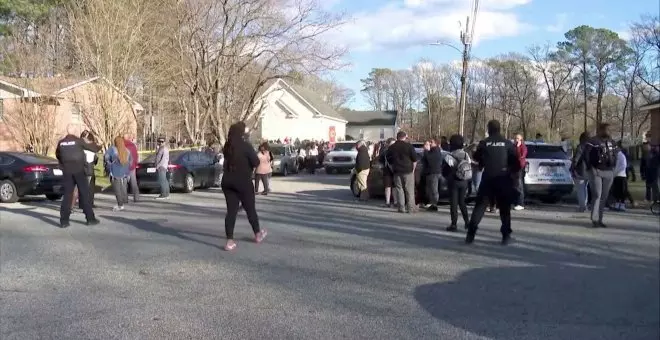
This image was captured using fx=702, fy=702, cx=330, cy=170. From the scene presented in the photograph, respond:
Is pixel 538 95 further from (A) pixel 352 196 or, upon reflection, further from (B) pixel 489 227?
(B) pixel 489 227

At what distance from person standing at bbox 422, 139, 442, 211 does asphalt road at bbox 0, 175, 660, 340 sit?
4.85 ft

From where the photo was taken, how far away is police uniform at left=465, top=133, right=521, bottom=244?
31.6ft

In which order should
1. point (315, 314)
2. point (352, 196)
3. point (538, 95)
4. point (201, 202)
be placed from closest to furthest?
point (315, 314) → point (201, 202) → point (352, 196) → point (538, 95)

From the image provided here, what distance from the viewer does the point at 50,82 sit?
30406 millimetres

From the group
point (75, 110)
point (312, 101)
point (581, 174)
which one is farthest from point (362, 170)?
point (312, 101)

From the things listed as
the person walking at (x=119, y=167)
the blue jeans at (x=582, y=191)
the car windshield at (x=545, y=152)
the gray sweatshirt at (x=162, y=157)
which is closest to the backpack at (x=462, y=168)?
the blue jeans at (x=582, y=191)

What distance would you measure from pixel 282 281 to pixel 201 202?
10.1m

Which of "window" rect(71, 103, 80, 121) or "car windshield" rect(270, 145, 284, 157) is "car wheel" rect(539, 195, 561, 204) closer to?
"car windshield" rect(270, 145, 284, 157)

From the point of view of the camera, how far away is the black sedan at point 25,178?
17156 mm

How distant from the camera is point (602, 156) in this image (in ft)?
38.0

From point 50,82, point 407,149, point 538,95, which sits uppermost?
point 538,95

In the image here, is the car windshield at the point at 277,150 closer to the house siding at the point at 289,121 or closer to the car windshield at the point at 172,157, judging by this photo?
the car windshield at the point at 172,157

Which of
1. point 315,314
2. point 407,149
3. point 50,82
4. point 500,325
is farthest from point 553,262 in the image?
point 50,82

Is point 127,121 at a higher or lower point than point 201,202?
higher
